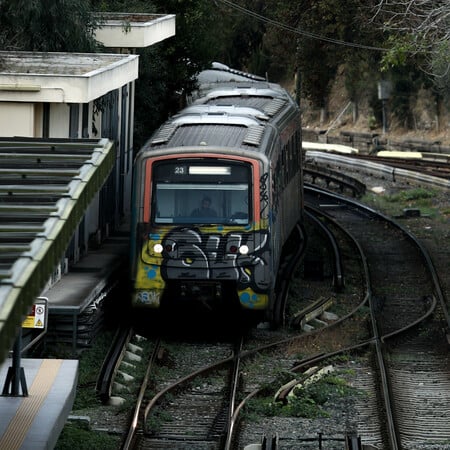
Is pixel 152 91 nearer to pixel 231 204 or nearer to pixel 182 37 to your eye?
pixel 182 37

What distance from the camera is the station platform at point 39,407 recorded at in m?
11.1

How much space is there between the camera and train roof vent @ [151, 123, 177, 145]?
711 inches

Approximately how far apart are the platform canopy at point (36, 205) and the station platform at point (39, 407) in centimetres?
143

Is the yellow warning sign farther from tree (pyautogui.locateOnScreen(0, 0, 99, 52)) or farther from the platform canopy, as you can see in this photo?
tree (pyautogui.locateOnScreen(0, 0, 99, 52))

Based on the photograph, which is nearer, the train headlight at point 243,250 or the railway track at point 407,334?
the railway track at point 407,334

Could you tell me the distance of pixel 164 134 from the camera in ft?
60.3

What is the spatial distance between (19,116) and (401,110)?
144 ft

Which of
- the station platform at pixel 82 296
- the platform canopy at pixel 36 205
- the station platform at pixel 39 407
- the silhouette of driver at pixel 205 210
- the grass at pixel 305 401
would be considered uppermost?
the platform canopy at pixel 36 205

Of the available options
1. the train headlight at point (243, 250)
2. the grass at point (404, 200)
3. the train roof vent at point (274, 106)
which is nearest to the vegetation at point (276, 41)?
the train roof vent at point (274, 106)

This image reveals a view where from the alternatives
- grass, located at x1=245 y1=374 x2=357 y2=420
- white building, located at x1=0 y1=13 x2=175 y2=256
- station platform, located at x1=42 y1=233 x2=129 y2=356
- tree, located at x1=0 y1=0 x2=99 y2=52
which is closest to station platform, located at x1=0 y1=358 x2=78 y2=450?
station platform, located at x1=42 y1=233 x2=129 y2=356

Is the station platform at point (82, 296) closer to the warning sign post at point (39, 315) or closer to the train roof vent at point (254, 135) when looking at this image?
the warning sign post at point (39, 315)

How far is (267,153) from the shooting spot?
1805cm

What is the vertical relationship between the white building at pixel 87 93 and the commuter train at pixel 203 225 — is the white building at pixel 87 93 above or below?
above

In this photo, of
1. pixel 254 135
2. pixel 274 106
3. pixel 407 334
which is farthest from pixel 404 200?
pixel 254 135
